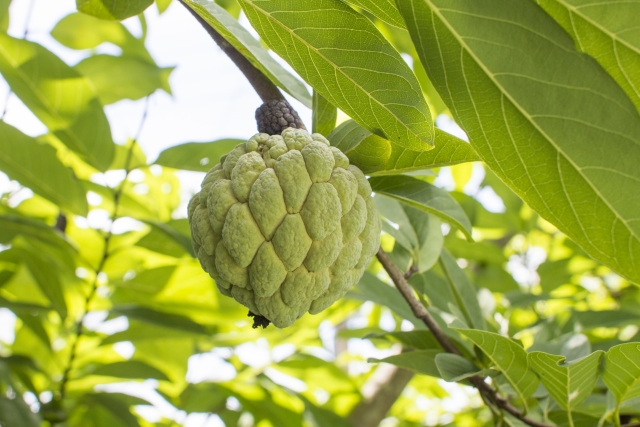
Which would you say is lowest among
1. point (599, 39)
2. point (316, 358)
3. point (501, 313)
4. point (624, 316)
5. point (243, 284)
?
point (316, 358)

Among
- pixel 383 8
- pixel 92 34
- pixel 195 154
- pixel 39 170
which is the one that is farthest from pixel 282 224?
pixel 92 34

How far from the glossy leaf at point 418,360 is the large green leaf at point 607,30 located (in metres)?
0.87

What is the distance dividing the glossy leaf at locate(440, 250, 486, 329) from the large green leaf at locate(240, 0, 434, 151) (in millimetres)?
792

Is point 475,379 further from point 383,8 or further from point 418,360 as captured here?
point 383,8

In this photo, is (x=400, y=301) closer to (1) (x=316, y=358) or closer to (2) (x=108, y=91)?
(1) (x=316, y=358)

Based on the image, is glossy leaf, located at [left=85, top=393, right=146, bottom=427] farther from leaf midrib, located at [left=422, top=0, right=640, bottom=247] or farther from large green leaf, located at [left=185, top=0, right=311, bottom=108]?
leaf midrib, located at [left=422, top=0, right=640, bottom=247]

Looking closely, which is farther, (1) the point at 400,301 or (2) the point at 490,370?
(1) the point at 400,301

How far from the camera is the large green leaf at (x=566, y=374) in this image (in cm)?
123

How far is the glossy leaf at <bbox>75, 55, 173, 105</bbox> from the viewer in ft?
8.09

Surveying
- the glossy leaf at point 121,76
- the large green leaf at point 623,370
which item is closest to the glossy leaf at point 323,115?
the large green leaf at point 623,370

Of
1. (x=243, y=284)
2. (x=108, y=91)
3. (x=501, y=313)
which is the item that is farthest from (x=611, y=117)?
(x=108, y=91)

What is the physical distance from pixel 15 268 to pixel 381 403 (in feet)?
6.24

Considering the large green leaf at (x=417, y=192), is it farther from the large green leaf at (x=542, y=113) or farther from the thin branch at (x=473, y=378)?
the large green leaf at (x=542, y=113)

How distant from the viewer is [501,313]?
2.55 metres
